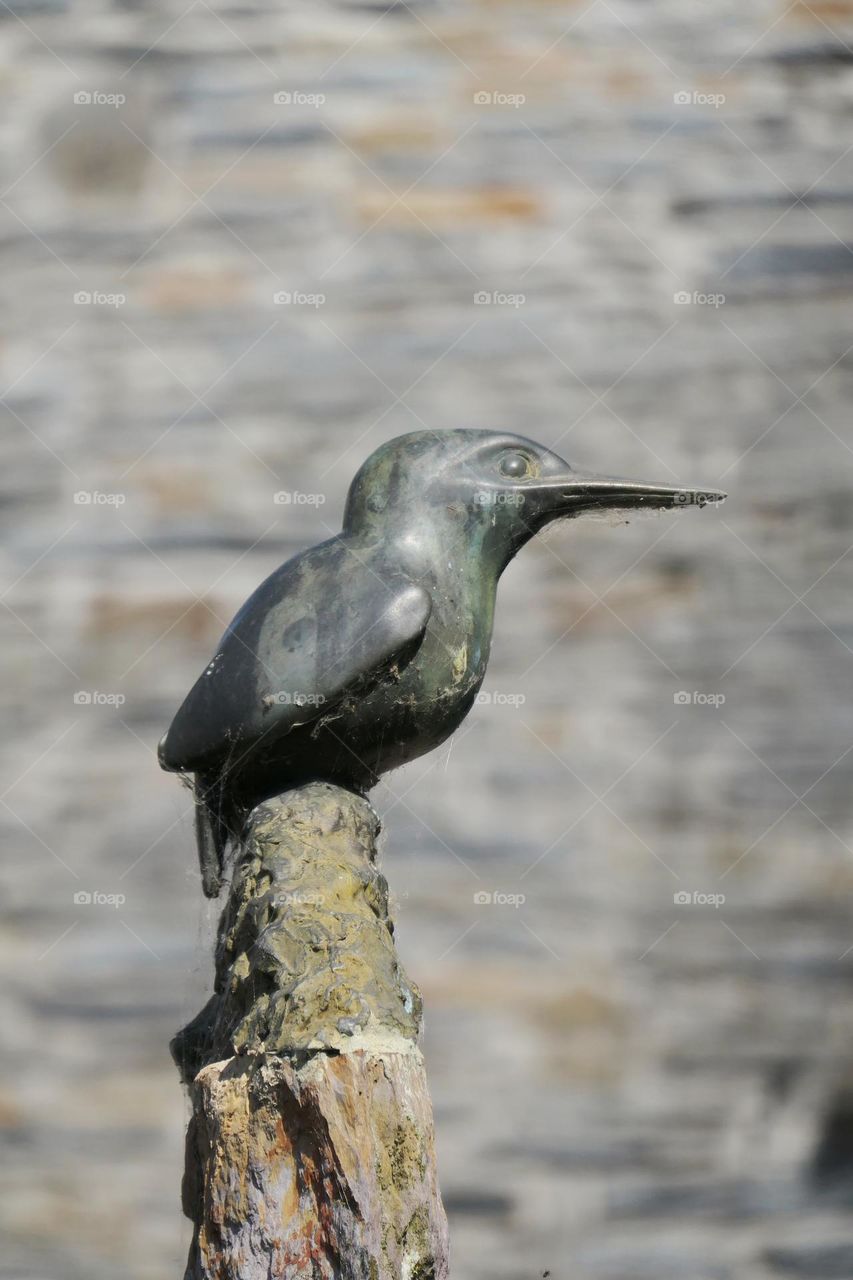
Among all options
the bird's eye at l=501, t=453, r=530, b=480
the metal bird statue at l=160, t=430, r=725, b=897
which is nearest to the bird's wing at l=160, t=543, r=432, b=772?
the metal bird statue at l=160, t=430, r=725, b=897

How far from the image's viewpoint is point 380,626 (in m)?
1.82

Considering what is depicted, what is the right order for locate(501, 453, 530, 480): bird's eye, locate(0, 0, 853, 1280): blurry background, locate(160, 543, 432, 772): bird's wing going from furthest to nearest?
locate(0, 0, 853, 1280): blurry background, locate(501, 453, 530, 480): bird's eye, locate(160, 543, 432, 772): bird's wing

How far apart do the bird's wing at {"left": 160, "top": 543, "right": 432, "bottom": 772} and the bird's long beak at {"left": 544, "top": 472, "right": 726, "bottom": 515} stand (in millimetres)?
220

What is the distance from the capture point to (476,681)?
1916 millimetres

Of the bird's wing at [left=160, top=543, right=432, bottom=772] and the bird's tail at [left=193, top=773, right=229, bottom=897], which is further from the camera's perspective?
the bird's tail at [left=193, top=773, right=229, bottom=897]

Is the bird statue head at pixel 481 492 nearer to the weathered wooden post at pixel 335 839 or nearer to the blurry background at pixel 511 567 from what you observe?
the weathered wooden post at pixel 335 839

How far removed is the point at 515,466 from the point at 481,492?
0.18ft

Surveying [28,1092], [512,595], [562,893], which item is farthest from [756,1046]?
[28,1092]

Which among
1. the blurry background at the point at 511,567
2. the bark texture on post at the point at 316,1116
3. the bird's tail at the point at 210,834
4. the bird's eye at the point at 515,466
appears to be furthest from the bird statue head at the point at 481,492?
the blurry background at the point at 511,567

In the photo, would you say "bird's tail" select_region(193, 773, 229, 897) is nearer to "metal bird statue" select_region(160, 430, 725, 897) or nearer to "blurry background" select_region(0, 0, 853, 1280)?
"metal bird statue" select_region(160, 430, 725, 897)

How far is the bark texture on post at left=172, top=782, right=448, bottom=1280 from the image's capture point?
54.5 inches

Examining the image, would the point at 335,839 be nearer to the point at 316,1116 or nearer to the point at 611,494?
the point at 316,1116

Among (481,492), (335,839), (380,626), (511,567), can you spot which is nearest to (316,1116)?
(335,839)

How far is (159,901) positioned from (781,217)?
6.10ft
